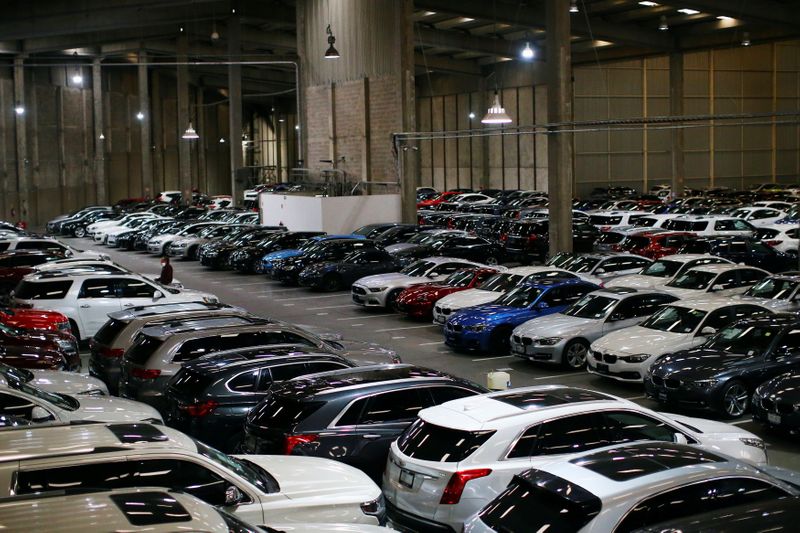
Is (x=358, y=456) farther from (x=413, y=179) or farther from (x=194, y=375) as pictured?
(x=413, y=179)

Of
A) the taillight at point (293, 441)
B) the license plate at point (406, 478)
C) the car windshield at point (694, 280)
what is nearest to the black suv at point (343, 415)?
the taillight at point (293, 441)

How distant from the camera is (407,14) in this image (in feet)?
140

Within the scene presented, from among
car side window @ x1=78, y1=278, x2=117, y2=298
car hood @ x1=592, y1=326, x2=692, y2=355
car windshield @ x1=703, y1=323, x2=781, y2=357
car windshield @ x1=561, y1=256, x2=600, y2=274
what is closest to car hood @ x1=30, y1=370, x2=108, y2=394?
car side window @ x1=78, y1=278, x2=117, y2=298

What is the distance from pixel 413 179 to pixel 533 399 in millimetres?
34016

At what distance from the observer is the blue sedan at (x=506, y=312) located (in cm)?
2091

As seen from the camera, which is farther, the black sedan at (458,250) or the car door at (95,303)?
the black sedan at (458,250)

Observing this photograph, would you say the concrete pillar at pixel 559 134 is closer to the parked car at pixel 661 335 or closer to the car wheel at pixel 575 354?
the car wheel at pixel 575 354

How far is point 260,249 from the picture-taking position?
120ft

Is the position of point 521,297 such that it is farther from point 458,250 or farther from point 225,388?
point 458,250

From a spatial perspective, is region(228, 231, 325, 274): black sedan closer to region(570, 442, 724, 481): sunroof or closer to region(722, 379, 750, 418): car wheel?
region(722, 379, 750, 418): car wheel

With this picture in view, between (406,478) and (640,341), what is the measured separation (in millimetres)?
9009

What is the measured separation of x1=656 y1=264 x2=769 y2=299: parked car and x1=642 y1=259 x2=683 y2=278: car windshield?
154 centimetres

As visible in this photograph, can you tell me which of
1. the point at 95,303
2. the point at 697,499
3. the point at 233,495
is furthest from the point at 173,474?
the point at 95,303

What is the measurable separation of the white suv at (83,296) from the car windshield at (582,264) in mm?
10790
